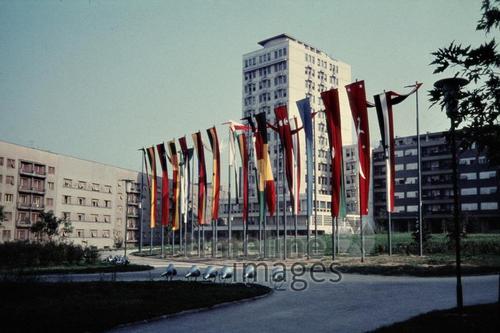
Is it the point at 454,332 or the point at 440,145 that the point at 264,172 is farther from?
the point at 440,145

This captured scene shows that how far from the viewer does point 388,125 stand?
95.2 feet

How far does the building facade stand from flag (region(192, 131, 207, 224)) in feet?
97.8

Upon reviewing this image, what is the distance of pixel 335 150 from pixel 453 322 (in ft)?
65.9

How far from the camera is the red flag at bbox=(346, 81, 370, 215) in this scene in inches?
1126

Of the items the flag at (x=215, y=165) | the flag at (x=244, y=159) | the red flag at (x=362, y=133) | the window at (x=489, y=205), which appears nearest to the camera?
the red flag at (x=362, y=133)

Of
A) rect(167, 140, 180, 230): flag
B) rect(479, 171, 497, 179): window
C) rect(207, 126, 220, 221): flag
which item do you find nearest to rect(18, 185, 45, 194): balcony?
rect(167, 140, 180, 230): flag

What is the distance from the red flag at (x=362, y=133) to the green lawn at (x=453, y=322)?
53.3 feet

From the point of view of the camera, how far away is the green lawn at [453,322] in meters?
10.2

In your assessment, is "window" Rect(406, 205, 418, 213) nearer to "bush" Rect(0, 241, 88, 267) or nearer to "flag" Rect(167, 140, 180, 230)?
"flag" Rect(167, 140, 180, 230)

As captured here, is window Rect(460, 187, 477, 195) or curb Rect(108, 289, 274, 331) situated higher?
window Rect(460, 187, 477, 195)

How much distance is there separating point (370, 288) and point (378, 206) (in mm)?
93473

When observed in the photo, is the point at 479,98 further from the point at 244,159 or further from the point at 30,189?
the point at 30,189

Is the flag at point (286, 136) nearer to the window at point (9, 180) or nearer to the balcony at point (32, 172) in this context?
the window at point (9, 180)

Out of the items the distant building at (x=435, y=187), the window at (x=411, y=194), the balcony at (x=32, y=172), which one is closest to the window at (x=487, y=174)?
the distant building at (x=435, y=187)
